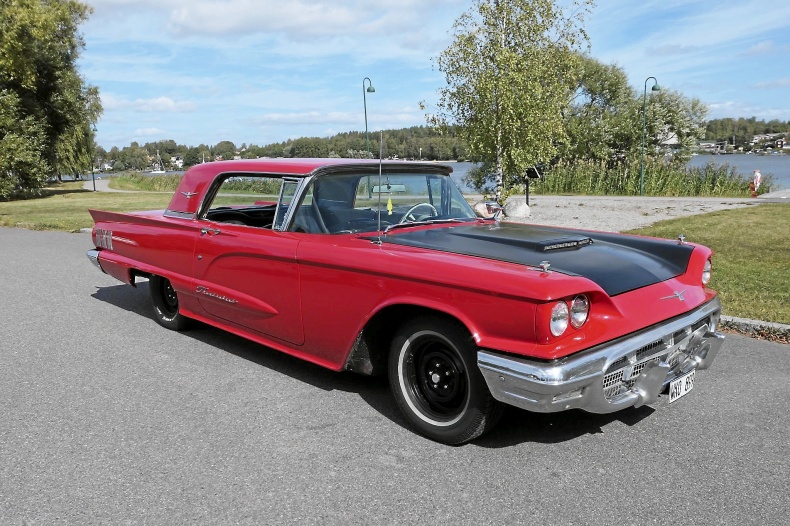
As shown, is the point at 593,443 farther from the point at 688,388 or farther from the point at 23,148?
the point at 23,148

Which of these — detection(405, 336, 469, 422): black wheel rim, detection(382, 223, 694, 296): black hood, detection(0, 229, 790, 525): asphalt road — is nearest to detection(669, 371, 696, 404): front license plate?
detection(0, 229, 790, 525): asphalt road

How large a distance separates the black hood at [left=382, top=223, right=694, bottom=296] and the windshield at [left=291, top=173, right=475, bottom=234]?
26cm

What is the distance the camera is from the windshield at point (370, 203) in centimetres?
399

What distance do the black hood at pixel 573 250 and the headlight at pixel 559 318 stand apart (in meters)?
0.31

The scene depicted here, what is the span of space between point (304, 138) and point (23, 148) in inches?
958

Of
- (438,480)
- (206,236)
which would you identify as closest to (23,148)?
(206,236)

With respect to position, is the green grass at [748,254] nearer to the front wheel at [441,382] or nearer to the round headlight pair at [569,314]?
the round headlight pair at [569,314]

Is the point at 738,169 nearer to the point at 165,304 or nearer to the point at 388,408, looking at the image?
the point at 165,304

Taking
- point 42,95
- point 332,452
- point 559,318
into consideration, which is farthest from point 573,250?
point 42,95

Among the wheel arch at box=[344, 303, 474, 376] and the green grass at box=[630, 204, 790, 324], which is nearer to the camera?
the wheel arch at box=[344, 303, 474, 376]

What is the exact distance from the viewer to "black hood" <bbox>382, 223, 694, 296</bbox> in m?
→ 3.21

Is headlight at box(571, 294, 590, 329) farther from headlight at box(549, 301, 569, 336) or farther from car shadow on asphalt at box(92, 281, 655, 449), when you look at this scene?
car shadow on asphalt at box(92, 281, 655, 449)

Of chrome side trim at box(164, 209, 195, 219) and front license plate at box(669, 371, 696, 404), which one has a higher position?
chrome side trim at box(164, 209, 195, 219)

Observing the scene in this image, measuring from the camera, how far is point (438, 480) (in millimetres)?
2816
